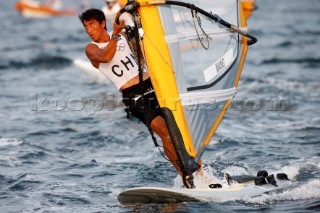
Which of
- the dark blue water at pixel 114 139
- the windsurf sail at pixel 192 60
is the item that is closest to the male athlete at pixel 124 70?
the windsurf sail at pixel 192 60

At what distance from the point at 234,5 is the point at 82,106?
24.1 feet

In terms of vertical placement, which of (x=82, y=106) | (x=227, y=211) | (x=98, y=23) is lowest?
(x=227, y=211)

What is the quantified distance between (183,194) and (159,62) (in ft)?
4.91

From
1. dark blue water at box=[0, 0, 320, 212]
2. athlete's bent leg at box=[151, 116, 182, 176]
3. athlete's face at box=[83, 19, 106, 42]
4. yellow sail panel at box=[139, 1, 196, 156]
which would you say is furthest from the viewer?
dark blue water at box=[0, 0, 320, 212]

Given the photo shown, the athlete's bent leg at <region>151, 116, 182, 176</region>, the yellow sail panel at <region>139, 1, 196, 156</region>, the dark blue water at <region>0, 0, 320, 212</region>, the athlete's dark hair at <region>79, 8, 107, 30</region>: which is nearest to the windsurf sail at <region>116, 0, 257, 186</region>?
the yellow sail panel at <region>139, 1, 196, 156</region>

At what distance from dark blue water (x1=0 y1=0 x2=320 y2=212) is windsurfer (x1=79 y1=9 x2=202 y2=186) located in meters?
0.96

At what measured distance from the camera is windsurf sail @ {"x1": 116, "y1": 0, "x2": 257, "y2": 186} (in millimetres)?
6711

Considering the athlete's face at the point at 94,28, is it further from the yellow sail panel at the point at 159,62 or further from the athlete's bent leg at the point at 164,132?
the athlete's bent leg at the point at 164,132

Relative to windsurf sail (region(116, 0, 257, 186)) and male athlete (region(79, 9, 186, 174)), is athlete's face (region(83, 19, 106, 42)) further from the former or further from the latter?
windsurf sail (region(116, 0, 257, 186))

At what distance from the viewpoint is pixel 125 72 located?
6.95 m

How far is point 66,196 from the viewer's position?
7.48 m

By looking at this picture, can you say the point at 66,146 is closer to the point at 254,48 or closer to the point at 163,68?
the point at 163,68

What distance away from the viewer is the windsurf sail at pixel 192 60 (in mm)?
6711

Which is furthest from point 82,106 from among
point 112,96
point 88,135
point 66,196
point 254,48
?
point 254,48
